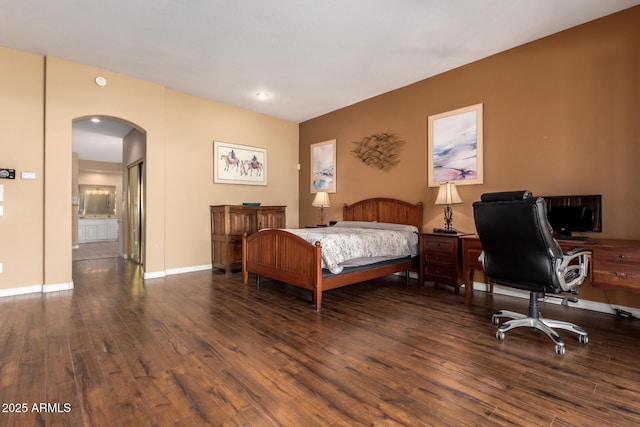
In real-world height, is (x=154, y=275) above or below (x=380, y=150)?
below

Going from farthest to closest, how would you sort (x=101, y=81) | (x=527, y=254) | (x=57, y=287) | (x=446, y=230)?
(x=101, y=81), (x=446, y=230), (x=57, y=287), (x=527, y=254)

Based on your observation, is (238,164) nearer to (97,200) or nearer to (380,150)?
(380,150)

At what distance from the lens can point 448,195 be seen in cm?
404

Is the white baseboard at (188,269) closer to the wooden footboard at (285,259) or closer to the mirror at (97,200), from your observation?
the wooden footboard at (285,259)

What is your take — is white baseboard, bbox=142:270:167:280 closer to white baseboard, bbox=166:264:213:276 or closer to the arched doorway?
white baseboard, bbox=166:264:213:276

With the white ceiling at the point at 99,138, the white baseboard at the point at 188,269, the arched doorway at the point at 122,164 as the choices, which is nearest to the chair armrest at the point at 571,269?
the white baseboard at the point at 188,269

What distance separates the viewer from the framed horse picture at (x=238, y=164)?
5.61 meters

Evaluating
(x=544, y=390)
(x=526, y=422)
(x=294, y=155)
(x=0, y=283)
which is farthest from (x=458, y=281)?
(x=0, y=283)

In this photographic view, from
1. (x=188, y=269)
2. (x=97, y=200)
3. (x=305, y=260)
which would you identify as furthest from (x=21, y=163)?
(x=97, y=200)

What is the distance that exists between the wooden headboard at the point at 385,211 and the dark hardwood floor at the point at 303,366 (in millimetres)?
1608

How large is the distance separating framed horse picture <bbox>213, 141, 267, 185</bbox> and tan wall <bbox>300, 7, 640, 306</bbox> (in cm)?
273

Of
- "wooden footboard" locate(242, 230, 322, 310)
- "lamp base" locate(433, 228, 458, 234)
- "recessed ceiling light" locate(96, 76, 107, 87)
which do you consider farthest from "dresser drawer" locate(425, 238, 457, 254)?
"recessed ceiling light" locate(96, 76, 107, 87)

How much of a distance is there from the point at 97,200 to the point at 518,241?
40.5 feet

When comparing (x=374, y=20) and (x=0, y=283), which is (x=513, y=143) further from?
(x=0, y=283)
